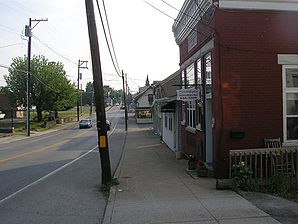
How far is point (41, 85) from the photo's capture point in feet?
237

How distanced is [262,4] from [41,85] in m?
63.4

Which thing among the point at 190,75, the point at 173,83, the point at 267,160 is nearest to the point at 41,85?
the point at 173,83

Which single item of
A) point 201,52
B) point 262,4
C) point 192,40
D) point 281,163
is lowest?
point 281,163

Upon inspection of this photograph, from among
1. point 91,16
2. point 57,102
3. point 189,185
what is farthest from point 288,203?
point 57,102

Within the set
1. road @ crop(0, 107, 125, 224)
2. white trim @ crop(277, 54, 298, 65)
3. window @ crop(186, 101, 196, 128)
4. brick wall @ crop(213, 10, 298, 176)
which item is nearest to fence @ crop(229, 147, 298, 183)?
brick wall @ crop(213, 10, 298, 176)

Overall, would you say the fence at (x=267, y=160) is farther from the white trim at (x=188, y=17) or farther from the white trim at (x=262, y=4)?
the white trim at (x=188, y=17)

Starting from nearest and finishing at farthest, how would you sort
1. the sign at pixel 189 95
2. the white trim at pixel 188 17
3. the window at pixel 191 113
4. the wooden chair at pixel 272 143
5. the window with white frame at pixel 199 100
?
the wooden chair at pixel 272 143 → the white trim at pixel 188 17 → the sign at pixel 189 95 → the window with white frame at pixel 199 100 → the window at pixel 191 113

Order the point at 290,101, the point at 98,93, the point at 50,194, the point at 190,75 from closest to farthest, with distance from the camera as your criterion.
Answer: the point at 50,194
the point at 290,101
the point at 98,93
the point at 190,75

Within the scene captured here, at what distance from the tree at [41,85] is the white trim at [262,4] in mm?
61983

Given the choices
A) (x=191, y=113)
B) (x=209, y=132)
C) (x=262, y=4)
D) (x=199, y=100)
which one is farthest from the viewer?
(x=191, y=113)

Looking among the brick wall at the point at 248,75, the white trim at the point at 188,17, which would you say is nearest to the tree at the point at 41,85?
the white trim at the point at 188,17

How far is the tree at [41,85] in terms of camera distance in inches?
2832

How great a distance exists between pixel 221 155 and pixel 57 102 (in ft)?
211

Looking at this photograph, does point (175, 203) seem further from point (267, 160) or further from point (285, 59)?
point (285, 59)
